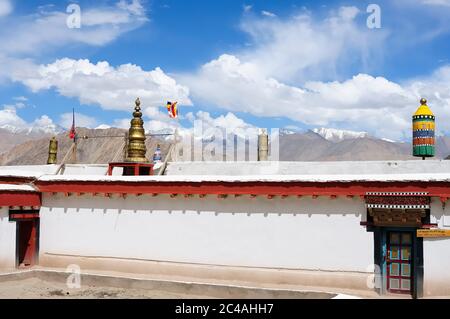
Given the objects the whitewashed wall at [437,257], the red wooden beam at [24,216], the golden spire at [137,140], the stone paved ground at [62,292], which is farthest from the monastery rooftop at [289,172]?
the stone paved ground at [62,292]

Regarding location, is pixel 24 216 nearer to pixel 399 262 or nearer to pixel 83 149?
pixel 399 262

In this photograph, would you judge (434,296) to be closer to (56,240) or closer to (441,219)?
(441,219)

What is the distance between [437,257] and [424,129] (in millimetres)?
4456

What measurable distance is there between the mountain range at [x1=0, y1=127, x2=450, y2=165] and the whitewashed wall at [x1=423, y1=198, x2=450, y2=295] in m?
47.7

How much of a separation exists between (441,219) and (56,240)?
1213 cm

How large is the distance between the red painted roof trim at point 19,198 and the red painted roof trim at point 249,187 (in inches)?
15.2

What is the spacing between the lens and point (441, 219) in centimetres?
1310

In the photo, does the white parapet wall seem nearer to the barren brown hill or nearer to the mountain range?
the mountain range

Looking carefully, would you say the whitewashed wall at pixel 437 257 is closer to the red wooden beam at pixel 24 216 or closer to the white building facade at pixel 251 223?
the white building facade at pixel 251 223

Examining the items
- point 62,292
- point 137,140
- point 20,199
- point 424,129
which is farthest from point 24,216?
point 424,129
